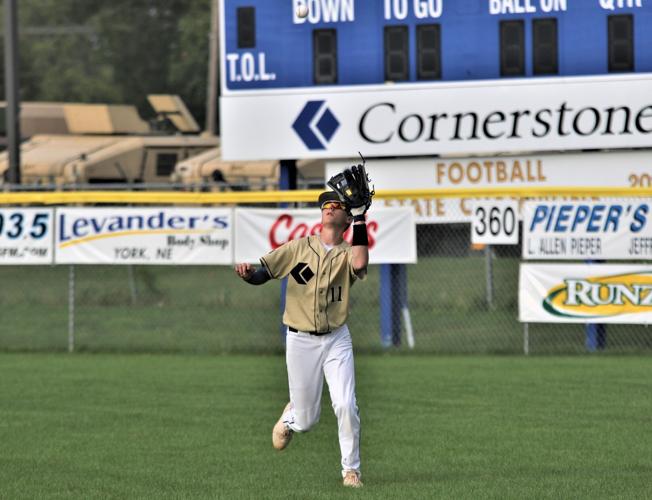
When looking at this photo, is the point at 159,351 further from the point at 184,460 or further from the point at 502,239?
the point at 184,460

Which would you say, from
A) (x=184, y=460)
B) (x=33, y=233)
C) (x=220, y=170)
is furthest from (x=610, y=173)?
(x=220, y=170)

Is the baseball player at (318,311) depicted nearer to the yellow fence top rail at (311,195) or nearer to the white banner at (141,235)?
the yellow fence top rail at (311,195)

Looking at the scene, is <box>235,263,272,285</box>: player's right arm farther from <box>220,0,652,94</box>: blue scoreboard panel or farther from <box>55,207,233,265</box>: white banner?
<box>220,0,652,94</box>: blue scoreboard panel

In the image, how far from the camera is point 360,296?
2361cm

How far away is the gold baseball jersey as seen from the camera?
889 centimetres

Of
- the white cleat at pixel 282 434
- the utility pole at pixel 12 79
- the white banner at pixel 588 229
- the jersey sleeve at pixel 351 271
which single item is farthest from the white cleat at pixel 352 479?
the utility pole at pixel 12 79

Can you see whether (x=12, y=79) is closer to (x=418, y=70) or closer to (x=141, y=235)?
(x=141, y=235)

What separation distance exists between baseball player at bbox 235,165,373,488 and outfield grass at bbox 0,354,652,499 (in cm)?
56

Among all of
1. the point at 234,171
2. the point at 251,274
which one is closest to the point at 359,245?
the point at 251,274

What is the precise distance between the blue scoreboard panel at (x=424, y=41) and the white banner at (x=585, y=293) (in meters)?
2.94

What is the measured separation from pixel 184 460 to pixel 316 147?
9672mm

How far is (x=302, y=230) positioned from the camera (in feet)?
58.3

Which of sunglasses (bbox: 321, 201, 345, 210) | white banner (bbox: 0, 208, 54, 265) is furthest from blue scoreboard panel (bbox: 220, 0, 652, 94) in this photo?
sunglasses (bbox: 321, 201, 345, 210)

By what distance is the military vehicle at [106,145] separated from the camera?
36625 mm
